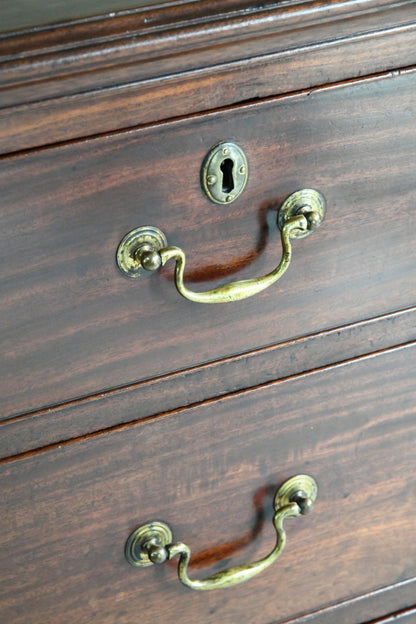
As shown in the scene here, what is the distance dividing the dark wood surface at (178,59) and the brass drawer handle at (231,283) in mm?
73

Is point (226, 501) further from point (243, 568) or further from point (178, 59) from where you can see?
point (178, 59)

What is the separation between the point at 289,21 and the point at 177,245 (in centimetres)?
16

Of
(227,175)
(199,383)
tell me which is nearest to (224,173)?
(227,175)

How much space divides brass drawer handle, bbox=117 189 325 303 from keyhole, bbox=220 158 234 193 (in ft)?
0.14

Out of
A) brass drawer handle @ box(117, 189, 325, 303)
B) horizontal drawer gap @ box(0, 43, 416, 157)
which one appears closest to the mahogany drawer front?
brass drawer handle @ box(117, 189, 325, 303)

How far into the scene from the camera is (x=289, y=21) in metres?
0.49

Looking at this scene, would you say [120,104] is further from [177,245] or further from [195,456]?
[195,456]

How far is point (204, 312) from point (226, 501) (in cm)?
17

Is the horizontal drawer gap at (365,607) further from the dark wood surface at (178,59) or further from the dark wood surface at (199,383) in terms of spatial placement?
the dark wood surface at (178,59)

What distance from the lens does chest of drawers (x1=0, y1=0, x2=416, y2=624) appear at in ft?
1.64

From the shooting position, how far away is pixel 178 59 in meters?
0.50

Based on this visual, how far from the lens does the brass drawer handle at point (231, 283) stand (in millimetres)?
537

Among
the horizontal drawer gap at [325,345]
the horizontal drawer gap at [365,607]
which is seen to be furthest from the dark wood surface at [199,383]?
the horizontal drawer gap at [365,607]

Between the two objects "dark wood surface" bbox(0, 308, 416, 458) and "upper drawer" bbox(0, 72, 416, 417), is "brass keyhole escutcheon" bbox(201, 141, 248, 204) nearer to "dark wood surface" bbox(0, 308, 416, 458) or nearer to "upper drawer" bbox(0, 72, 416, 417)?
"upper drawer" bbox(0, 72, 416, 417)
